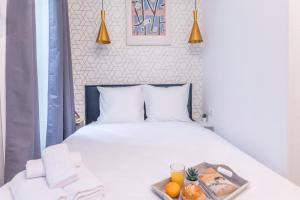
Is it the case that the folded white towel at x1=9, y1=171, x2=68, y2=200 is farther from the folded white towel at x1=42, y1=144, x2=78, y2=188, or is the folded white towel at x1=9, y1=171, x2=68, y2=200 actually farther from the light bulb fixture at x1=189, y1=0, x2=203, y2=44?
the light bulb fixture at x1=189, y1=0, x2=203, y2=44

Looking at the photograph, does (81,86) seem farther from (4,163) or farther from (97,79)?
(4,163)

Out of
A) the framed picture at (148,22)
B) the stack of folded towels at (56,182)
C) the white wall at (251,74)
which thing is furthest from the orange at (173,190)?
the framed picture at (148,22)

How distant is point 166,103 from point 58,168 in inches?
68.5

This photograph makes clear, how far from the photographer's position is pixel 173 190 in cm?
107

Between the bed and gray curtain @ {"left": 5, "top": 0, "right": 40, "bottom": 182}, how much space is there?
0.36 meters

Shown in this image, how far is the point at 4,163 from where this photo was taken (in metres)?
1.52

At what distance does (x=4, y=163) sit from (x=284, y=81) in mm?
1789

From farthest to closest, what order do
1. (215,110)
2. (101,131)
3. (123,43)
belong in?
(123,43), (215,110), (101,131)

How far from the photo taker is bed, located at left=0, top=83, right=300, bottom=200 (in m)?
1.16

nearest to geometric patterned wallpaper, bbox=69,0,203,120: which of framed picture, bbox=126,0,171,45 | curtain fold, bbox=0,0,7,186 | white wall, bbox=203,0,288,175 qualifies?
framed picture, bbox=126,0,171,45

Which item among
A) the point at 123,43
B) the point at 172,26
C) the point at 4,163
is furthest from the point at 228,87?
the point at 4,163

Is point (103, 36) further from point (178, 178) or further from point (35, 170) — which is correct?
point (178, 178)

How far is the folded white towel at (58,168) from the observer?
3.61ft

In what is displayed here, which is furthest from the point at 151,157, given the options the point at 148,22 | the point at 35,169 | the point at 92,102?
the point at 148,22
